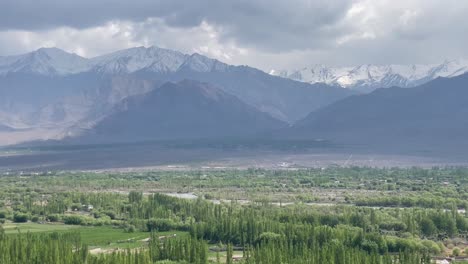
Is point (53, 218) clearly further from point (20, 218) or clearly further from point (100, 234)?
point (100, 234)

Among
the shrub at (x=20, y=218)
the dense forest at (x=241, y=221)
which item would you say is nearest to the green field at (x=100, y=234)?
the dense forest at (x=241, y=221)

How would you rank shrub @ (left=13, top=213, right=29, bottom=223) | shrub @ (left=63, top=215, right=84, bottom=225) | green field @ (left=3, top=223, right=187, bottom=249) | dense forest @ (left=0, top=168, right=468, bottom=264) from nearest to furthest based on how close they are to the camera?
dense forest @ (left=0, top=168, right=468, bottom=264) → green field @ (left=3, top=223, right=187, bottom=249) → shrub @ (left=63, top=215, right=84, bottom=225) → shrub @ (left=13, top=213, right=29, bottom=223)

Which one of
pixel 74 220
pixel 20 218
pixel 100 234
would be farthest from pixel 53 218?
pixel 100 234

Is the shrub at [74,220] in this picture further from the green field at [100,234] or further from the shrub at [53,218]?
the green field at [100,234]

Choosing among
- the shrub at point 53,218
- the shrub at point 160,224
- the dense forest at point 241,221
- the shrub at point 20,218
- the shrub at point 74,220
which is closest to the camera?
the dense forest at point 241,221

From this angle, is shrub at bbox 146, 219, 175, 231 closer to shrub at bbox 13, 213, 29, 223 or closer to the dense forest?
the dense forest

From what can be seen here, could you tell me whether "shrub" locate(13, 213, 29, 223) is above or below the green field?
above

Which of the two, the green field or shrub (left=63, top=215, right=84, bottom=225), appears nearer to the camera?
the green field

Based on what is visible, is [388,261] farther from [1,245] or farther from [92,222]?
[92,222]

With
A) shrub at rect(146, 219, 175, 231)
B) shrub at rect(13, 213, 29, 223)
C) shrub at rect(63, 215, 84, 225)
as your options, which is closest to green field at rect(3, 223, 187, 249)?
shrub at rect(63, 215, 84, 225)
